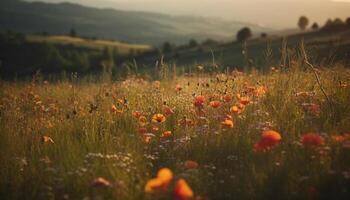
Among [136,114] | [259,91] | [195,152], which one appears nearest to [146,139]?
[195,152]

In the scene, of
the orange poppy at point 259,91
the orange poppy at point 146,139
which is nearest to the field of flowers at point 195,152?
the orange poppy at point 146,139

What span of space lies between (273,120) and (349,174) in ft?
4.79

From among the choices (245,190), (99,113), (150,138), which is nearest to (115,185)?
(245,190)

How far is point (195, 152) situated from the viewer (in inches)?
177

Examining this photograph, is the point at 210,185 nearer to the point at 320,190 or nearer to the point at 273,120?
the point at 320,190

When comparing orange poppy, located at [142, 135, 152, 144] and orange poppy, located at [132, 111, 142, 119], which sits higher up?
orange poppy, located at [132, 111, 142, 119]

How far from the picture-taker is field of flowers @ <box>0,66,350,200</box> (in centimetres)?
367

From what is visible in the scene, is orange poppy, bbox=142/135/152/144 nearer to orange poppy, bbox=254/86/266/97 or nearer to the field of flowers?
the field of flowers

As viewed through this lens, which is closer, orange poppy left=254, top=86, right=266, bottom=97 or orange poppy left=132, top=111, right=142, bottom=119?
orange poppy left=132, top=111, right=142, bottom=119

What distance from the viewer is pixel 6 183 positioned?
4.11 meters

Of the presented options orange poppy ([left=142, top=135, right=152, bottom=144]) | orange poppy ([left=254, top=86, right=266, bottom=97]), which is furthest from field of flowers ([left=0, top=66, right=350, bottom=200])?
orange poppy ([left=254, top=86, right=266, bottom=97])

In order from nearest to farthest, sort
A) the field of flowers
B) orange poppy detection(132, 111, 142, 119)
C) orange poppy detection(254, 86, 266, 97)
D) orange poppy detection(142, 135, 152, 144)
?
the field of flowers < orange poppy detection(142, 135, 152, 144) < orange poppy detection(132, 111, 142, 119) < orange poppy detection(254, 86, 266, 97)

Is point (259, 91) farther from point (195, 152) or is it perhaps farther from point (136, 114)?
point (136, 114)

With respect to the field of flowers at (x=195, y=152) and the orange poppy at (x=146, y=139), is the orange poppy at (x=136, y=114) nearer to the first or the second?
the field of flowers at (x=195, y=152)
